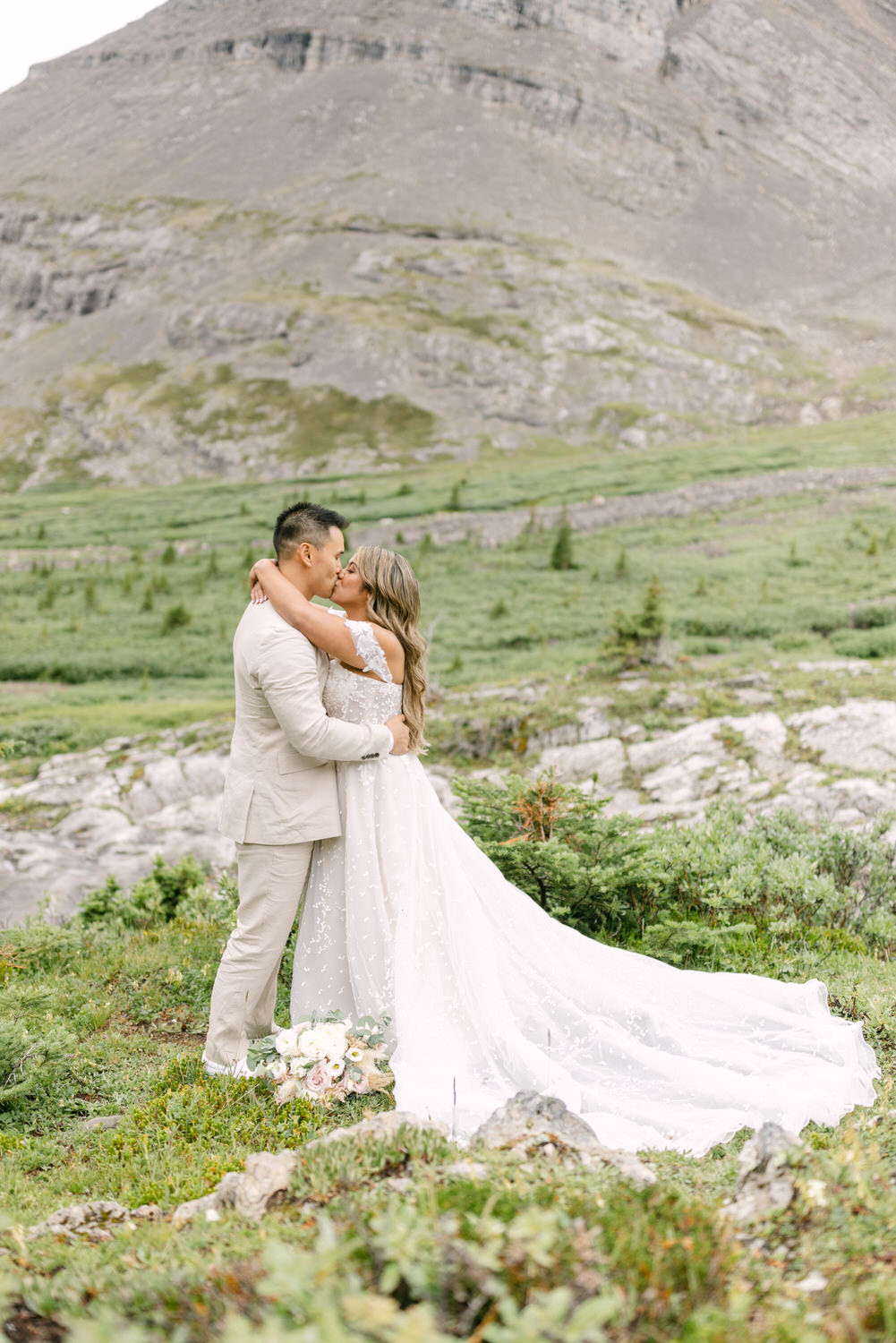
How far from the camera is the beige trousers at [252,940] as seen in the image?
5891 millimetres

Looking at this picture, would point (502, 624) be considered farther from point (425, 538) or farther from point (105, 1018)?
point (105, 1018)

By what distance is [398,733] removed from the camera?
6.13 m

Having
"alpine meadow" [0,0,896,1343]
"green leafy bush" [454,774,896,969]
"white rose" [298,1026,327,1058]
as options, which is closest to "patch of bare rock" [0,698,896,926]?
"alpine meadow" [0,0,896,1343]

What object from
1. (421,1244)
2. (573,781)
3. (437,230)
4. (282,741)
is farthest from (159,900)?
(437,230)

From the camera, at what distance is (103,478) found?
84.6 meters

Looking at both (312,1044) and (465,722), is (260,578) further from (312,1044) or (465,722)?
(465,722)

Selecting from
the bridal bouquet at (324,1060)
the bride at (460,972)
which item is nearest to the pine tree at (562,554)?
the bride at (460,972)

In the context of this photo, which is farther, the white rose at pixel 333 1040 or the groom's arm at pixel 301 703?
the groom's arm at pixel 301 703

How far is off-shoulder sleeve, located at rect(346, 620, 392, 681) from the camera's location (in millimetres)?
5902

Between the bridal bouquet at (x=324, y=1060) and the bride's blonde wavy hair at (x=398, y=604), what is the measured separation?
1.95 m

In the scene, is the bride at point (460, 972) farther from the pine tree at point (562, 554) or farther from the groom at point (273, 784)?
the pine tree at point (562, 554)

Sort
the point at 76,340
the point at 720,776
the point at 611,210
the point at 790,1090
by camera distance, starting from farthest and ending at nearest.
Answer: the point at 611,210
the point at 76,340
the point at 720,776
the point at 790,1090

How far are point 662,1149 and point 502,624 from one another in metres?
21.3

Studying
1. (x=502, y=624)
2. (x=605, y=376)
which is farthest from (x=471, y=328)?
(x=502, y=624)
